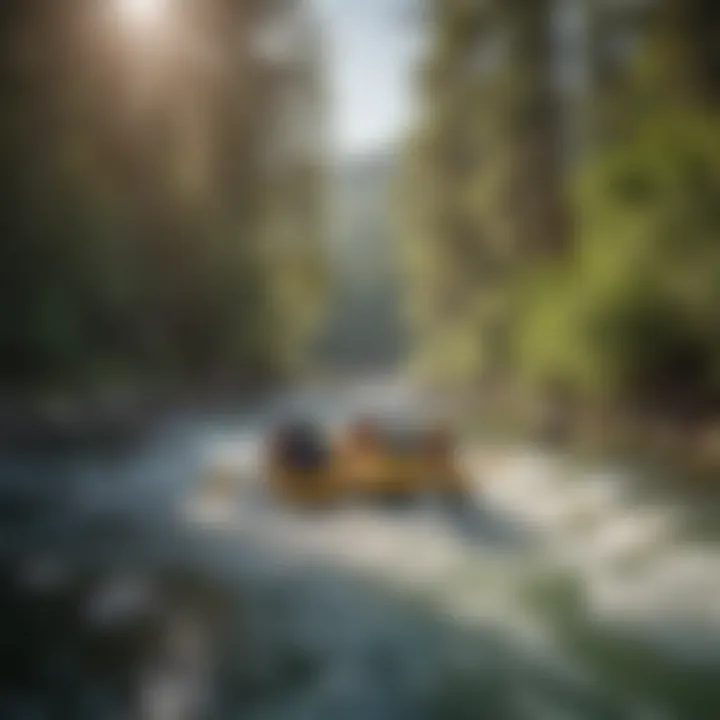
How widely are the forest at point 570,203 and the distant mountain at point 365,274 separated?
29 mm

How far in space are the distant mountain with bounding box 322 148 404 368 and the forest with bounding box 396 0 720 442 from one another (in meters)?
0.03

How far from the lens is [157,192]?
1.91 metres

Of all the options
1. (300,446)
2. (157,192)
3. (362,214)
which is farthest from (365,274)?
(157,192)

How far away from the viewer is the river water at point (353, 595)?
1.62m

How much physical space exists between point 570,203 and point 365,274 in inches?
13.1

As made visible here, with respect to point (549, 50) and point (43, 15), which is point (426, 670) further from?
point (43, 15)

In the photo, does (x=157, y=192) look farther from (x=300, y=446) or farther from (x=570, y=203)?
(x=570, y=203)

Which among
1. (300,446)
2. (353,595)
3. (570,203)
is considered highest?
(570,203)

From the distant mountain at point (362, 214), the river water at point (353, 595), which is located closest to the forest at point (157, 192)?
the distant mountain at point (362, 214)

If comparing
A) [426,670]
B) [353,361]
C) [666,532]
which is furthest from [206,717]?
[666,532]

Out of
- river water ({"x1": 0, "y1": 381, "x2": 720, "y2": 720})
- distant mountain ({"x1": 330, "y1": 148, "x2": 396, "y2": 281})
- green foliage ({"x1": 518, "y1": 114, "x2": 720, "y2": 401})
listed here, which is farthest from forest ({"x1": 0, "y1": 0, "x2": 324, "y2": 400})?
green foliage ({"x1": 518, "y1": 114, "x2": 720, "y2": 401})

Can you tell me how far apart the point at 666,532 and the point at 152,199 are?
985mm

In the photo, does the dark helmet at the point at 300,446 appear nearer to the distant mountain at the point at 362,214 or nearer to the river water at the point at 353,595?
the river water at the point at 353,595

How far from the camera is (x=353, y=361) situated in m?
1.76
